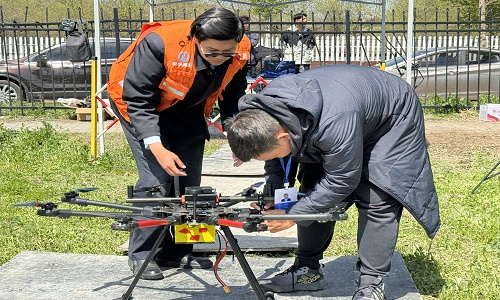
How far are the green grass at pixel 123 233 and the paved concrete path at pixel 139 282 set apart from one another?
332mm

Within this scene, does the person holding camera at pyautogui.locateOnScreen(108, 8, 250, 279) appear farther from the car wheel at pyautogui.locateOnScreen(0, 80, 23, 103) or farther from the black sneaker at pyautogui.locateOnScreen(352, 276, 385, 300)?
the car wheel at pyautogui.locateOnScreen(0, 80, 23, 103)

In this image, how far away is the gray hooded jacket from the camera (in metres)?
3.12

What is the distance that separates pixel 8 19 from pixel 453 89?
82.9 feet

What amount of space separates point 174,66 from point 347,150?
1.20 meters

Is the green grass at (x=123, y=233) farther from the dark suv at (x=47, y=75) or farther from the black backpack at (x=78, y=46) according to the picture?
the dark suv at (x=47, y=75)

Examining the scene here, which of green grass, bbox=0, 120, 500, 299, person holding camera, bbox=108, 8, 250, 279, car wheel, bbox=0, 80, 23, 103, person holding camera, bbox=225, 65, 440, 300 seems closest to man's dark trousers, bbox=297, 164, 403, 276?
person holding camera, bbox=225, 65, 440, 300

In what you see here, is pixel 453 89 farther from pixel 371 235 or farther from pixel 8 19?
pixel 8 19

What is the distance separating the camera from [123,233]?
565 cm

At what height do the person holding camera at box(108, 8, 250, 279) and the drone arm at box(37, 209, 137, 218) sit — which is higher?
the person holding camera at box(108, 8, 250, 279)

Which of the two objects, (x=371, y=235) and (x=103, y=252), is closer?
(x=371, y=235)

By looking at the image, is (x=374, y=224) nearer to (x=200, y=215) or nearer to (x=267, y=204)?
(x=267, y=204)

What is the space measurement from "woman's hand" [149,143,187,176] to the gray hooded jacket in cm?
47

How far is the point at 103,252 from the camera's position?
515 centimetres

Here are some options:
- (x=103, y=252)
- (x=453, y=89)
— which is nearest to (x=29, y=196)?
(x=103, y=252)
